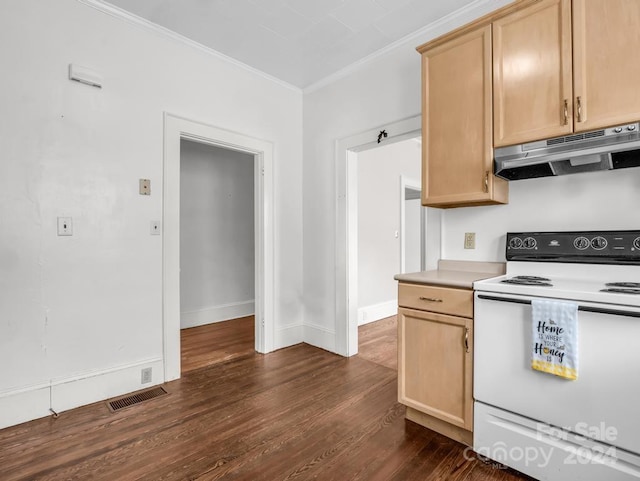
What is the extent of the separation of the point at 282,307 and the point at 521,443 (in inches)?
95.3

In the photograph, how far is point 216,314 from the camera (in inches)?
188

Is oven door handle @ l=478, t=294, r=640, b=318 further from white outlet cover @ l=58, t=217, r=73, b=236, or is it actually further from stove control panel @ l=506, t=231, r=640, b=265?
white outlet cover @ l=58, t=217, r=73, b=236

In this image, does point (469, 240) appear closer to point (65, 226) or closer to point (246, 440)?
point (246, 440)

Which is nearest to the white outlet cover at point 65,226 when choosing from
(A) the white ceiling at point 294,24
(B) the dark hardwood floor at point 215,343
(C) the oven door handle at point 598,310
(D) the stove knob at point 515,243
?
(B) the dark hardwood floor at point 215,343

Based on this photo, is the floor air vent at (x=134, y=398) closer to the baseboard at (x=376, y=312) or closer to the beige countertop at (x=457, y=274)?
the beige countertop at (x=457, y=274)

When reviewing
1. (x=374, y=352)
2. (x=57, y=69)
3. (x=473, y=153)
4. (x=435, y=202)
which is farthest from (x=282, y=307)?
(x=57, y=69)

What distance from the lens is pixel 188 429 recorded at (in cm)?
206

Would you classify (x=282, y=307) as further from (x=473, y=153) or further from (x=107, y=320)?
(x=473, y=153)

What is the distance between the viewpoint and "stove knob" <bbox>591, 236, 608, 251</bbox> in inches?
71.4

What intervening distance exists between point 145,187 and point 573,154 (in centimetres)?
281

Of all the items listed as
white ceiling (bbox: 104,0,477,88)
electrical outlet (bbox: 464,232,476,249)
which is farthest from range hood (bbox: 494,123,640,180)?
white ceiling (bbox: 104,0,477,88)

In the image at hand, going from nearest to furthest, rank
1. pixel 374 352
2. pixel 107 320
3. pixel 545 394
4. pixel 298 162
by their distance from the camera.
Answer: pixel 545 394 < pixel 107 320 < pixel 374 352 < pixel 298 162

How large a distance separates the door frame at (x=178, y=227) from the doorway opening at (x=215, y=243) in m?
0.80

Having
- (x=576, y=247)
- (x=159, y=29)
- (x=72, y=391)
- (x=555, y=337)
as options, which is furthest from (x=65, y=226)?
(x=576, y=247)
